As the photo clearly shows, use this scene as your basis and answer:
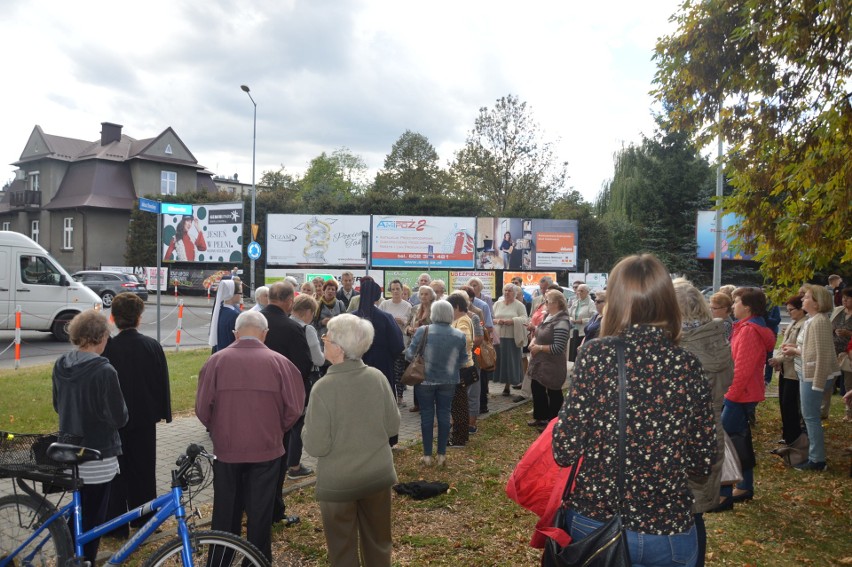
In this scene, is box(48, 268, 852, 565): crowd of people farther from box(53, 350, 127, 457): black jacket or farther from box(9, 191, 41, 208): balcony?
box(9, 191, 41, 208): balcony

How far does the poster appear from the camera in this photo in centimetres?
3456

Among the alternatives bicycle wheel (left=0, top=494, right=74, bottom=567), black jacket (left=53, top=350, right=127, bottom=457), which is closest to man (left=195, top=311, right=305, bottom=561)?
black jacket (left=53, top=350, right=127, bottom=457)

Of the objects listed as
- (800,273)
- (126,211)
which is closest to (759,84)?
(800,273)

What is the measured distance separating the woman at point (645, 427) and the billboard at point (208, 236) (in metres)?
36.7

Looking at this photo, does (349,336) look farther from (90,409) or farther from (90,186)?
(90,186)

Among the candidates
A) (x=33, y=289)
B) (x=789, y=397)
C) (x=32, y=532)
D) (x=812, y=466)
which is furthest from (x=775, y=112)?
(x=33, y=289)

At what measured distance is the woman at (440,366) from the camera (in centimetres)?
652

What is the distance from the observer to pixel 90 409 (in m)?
3.93

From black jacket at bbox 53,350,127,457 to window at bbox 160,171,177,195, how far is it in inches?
1919

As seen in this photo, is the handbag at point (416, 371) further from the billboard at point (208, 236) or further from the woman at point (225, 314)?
the billboard at point (208, 236)

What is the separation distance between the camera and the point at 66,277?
661 inches

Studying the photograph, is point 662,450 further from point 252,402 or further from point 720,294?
point 720,294

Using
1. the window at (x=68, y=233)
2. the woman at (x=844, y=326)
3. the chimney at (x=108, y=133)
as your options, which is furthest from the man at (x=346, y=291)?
the chimney at (x=108, y=133)

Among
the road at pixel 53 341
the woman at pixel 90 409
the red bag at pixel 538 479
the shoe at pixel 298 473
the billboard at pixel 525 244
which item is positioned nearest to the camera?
the red bag at pixel 538 479
